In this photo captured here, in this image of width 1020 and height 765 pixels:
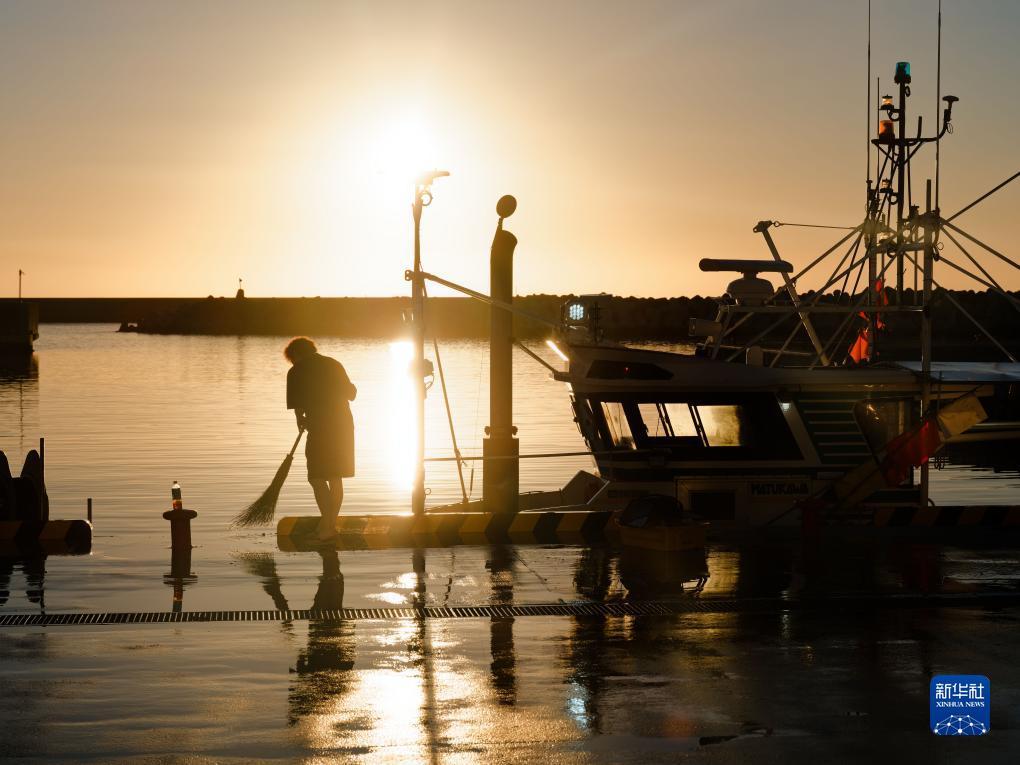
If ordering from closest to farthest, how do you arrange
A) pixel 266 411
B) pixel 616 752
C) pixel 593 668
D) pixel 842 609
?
pixel 616 752, pixel 593 668, pixel 842 609, pixel 266 411

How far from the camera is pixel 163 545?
1800 centimetres

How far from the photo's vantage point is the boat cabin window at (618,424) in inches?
729

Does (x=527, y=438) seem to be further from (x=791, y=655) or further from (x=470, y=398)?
(x=791, y=655)

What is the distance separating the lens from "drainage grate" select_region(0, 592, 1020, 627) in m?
12.6

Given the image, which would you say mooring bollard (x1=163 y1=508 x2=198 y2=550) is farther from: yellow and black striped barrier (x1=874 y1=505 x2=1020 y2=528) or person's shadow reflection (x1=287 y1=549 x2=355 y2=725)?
yellow and black striped barrier (x1=874 y1=505 x2=1020 y2=528)

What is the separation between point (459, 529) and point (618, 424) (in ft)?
8.68

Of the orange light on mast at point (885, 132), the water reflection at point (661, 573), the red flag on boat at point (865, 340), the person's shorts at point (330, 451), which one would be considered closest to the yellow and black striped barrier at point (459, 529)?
the water reflection at point (661, 573)

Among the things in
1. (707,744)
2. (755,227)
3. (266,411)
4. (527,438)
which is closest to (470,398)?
(266,411)

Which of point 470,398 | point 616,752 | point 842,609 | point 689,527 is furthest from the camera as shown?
point 470,398

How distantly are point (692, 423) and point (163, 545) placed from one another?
6816mm

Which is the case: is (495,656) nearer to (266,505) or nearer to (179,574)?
(179,574)

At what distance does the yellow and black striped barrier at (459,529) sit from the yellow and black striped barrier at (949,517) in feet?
11.8

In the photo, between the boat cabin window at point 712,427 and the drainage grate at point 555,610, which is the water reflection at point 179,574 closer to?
the drainage grate at point 555,610

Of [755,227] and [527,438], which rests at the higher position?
[755,227]
